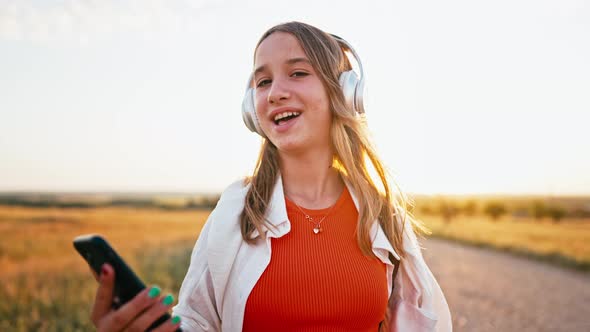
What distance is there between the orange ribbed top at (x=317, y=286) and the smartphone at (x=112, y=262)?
2.64ft

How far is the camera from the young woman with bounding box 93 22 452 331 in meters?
2.11

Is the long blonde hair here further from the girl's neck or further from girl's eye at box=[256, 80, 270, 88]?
girl's eye at box=[256, 80, 270, 88]

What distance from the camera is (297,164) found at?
2510mm

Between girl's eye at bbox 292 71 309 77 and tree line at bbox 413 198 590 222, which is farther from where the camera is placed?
tree line at bbox 413 198 590 222

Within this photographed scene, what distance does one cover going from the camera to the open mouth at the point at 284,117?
228 cm

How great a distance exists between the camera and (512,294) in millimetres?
10695

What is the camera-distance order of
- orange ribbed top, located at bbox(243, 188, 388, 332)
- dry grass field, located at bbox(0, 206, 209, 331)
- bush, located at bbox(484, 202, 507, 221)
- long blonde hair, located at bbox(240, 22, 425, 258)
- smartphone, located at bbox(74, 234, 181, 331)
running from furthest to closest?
1. bush, located at bbox(484, 202, 507, 221)
2. dry grass field, located at bbox(0, 206, 209, 331)
3. long blonde hair, located at bbox(240, 22, 425, 258)
4. orange ribbed top, located at bbox(243, 188, 388, 332)
5. smartphone, located at bbox(74, 234, 181, 331)

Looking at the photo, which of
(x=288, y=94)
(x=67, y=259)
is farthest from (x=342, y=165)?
(x=67, y=259)

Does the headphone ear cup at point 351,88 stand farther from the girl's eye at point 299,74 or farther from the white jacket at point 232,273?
the white jacket at point 232,273

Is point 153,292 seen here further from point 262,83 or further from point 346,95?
point 346,95

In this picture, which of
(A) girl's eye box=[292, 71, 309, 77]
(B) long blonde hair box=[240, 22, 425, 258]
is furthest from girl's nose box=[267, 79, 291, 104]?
(B) long blonde hair box=[240, 22, 425, 258]

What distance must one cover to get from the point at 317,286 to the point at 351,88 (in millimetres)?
1074

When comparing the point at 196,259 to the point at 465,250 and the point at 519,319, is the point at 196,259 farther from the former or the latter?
the point at 465,250

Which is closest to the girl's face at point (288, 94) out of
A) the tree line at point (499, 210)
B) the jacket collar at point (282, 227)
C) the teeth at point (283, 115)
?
the teeth at point (283, 115)
